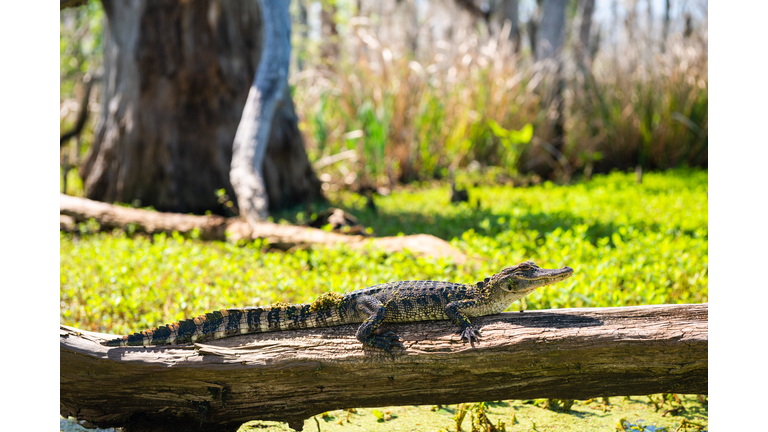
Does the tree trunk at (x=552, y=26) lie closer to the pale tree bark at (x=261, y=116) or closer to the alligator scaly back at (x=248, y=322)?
the pale tree bark at (x=261, y=116)

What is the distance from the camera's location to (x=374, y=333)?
119 inches

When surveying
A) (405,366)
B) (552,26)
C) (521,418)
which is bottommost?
(521,418)

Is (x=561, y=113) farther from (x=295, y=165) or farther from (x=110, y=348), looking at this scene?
(x=110, y=348)

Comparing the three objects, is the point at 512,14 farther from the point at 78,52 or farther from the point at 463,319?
the point at 463,319

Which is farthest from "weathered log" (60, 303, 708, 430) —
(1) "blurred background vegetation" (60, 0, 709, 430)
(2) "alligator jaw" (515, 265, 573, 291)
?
(1) "blurred background vegetation" (60, 0, 709, 430)

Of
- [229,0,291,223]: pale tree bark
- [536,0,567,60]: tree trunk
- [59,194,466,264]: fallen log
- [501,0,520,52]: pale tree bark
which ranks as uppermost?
[501,0,520,52]: pale tree bark

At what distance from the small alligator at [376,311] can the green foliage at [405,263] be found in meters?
1.39

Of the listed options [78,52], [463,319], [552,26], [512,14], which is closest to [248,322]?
[463,319]

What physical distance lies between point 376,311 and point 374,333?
12 cm

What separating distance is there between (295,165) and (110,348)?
6971 millimetres

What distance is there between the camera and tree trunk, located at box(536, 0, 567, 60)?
12.8 m

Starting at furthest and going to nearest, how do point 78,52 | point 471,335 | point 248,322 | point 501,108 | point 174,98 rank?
point 78,52 < point 501,108 < point 174,98 < point 248,322 < point 471,335

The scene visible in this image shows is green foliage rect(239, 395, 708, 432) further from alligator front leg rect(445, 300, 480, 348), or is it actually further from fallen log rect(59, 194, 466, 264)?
fallen log rect(59, 194, 466, 264)
